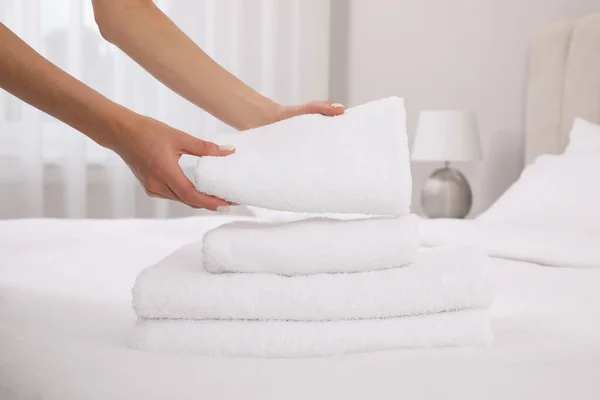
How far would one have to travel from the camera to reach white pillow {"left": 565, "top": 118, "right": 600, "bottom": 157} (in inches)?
92.7

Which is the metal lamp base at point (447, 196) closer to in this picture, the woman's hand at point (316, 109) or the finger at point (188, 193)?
the woman's hand at point (316, 109)

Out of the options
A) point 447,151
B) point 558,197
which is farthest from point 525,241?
point 447,151

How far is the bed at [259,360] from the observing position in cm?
67

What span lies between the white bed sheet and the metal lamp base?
181 cm

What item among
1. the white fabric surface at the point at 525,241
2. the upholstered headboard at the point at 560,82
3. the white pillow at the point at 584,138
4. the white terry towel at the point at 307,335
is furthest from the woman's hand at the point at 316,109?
the upholstered headboard at the point at 560,82

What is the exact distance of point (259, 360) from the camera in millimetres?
763

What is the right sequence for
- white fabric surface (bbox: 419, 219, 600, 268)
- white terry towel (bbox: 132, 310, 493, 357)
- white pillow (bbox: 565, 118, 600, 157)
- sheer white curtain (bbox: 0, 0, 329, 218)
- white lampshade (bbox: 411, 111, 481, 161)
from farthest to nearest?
sheer white curtain (bbox: 0, 0, 329, 218)
white lampshade (bbox: 411, 111, 481, 161)
white pillow (bbox: 565, 118, 600, 157)
white fabric surface (bbox: 419, 219, 600, 268)
white terry towel (bbox: 132, 310, 493, 357)

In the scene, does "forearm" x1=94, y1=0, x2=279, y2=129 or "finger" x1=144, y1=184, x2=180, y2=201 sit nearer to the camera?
"finger" x1=144, y1=184, x2=180, y2=201

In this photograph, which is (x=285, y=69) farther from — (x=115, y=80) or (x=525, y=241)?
(x=525, y=241)

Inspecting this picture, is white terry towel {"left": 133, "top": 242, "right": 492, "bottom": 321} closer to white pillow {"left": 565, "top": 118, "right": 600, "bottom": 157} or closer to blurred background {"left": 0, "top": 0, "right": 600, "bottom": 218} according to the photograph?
white pillow {"left": 565, "top": 118, "right": 600, "bottom": 157}

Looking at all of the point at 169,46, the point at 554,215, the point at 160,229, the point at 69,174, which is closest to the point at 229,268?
the point at 169,46

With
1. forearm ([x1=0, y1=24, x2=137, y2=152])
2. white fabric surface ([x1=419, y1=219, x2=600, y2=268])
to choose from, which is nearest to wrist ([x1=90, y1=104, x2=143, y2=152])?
forearm ([x1=0, y1=24, x2=137, y2=152])

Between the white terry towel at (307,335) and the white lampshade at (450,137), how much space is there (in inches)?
88.6

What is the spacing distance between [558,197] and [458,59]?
4.75 feet
